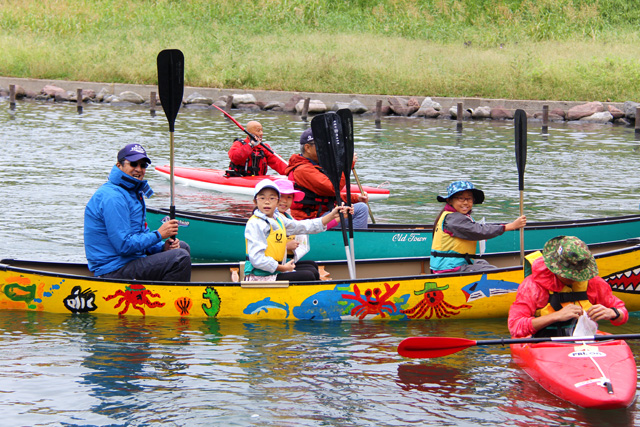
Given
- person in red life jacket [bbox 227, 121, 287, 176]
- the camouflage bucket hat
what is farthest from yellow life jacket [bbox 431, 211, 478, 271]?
person in red life jacket [bbox 227, 121, 287, 176]

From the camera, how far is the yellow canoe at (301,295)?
731cm

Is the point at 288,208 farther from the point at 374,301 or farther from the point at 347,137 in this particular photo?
the point at 374,301

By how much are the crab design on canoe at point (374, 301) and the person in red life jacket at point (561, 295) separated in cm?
170

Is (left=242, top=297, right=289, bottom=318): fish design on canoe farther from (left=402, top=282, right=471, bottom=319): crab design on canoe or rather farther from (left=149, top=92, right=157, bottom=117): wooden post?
(left=149, top=92, right=157, bottom=117): wooden post

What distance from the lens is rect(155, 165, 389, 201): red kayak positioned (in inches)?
546

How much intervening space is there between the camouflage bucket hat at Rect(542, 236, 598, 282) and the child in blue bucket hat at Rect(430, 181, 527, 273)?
1.64 m

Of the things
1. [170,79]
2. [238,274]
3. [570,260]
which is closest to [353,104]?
[170,79]

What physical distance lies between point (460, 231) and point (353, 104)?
20.3 meters

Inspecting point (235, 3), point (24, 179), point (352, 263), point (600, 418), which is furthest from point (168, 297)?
point (235, 3)

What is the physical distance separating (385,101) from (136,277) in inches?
832

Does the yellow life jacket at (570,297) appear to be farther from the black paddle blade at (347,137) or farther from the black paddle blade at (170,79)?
the black paddle blade at (170,79)

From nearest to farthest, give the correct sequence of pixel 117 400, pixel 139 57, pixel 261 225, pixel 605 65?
pixel 117 400 → pixel 261 225 → pixel 605 65 → pixel 139 57

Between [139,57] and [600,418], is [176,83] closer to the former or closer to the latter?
[600,418]

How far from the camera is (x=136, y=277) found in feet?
24.1
